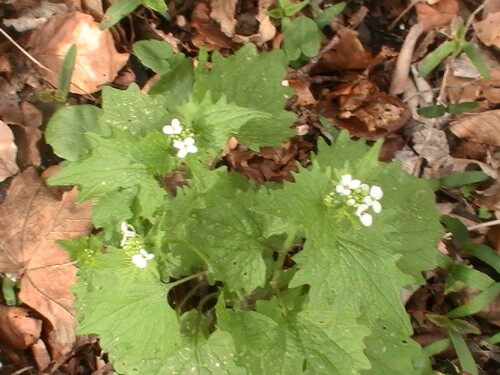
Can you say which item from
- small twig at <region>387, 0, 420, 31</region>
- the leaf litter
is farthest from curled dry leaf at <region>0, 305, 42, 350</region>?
small twig at <region>387, 0, 420, 31</region>

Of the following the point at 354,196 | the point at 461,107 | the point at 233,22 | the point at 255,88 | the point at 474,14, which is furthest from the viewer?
the point at 474,14

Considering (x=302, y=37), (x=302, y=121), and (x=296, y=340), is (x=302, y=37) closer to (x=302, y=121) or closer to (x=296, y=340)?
(x=302, y=121)

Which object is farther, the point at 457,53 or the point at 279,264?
the point at 457,53

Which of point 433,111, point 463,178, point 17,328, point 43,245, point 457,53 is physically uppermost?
point 457,53

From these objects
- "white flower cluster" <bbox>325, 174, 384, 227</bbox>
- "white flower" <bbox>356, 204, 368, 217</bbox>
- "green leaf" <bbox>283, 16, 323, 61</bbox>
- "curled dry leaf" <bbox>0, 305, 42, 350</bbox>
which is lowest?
"curled dry leaf" <bbox>0, 305, 42, 350</bbox>

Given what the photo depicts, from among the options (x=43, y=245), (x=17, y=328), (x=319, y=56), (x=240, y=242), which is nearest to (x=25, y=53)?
(x=43, y=245)

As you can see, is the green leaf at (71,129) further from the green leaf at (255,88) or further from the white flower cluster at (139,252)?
the white flower cluster at (139,252)

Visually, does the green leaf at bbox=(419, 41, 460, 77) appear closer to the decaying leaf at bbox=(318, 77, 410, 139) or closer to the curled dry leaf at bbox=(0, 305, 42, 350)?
the decaying leaf at bbox=(318, 77, 410, 139)

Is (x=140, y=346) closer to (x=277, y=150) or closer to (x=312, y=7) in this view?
(x=277, y=150)
